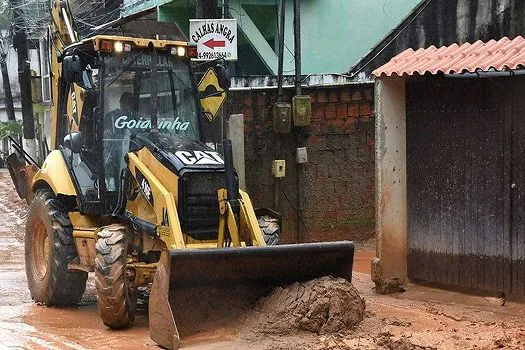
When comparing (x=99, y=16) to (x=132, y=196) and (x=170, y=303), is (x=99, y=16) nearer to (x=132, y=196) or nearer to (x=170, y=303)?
(x=132, y=196)

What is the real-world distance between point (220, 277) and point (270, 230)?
149cm

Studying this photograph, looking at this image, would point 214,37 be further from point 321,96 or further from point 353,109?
point 353,109

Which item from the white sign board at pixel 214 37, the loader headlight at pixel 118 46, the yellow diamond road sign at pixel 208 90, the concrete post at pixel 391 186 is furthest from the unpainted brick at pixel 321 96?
the loader headlight at pixel 118 46

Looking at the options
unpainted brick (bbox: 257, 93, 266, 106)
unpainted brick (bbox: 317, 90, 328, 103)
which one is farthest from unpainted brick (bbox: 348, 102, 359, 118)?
unpainted brick (bbox: 257, 93, 266, 106)

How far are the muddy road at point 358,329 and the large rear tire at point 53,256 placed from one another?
179mm

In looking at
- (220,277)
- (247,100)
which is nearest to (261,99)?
(247,100)

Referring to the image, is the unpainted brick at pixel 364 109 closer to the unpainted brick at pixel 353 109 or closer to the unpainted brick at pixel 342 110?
the unpainted brick at pixel 353 109

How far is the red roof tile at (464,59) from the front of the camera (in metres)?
8.51

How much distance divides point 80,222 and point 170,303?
2.47m

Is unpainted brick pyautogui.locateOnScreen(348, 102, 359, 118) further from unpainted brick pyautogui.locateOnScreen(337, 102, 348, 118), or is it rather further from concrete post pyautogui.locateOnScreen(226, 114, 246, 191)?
concrete post pyautogui.locateOnScreen(226, 114, 246, 191)

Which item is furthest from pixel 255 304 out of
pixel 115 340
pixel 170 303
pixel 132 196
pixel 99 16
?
pixel 99 16

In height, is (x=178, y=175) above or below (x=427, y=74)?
below

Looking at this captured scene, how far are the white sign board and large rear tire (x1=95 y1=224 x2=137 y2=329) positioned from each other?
428 centimetres

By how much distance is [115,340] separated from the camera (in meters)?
7.78
